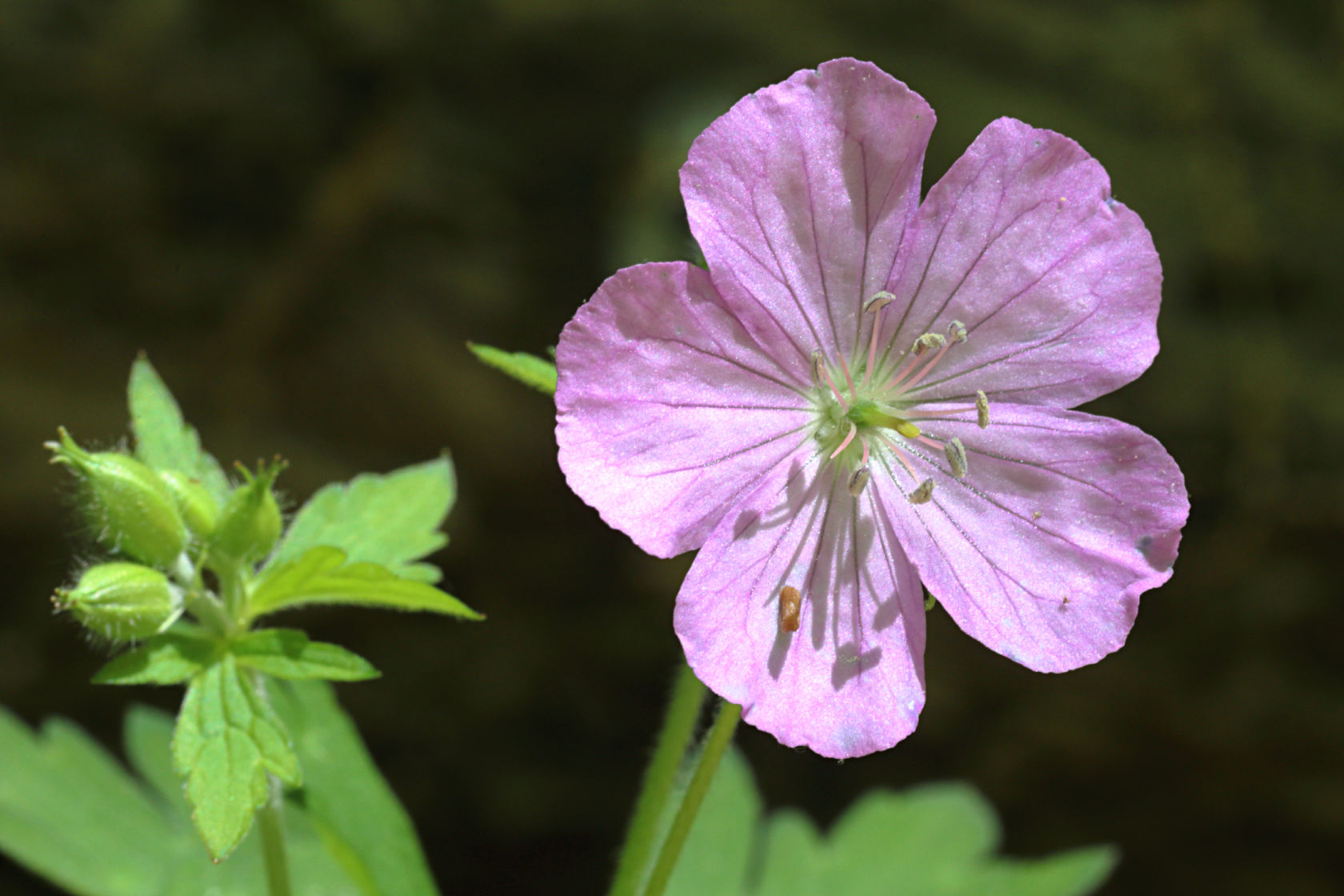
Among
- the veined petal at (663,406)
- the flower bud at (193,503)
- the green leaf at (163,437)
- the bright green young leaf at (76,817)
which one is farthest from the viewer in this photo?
the bright green young leaf at (76,817)

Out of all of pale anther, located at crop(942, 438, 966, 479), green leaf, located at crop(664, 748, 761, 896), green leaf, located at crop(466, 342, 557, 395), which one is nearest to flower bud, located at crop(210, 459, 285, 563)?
green leaf, located at crop(466, 342, 557, 395)

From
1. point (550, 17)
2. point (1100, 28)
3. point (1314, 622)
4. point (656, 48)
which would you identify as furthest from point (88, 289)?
point (1314, 622)

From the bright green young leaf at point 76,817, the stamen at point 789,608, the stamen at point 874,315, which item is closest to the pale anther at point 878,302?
the stamen at point 874,315

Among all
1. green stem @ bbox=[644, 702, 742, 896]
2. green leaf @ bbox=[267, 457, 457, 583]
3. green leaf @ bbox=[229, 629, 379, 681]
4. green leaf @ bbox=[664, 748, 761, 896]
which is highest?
green leaf @ bbox=[267, 457, 457, 583]

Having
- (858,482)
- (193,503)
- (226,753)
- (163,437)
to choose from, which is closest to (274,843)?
(226,753)

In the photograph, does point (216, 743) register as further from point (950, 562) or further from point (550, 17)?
point (550, 17)

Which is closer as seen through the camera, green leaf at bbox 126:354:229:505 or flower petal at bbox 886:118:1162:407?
flower petal at bbox 886:118:1162:407

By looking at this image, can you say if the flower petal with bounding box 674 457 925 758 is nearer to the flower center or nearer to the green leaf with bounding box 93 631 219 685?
the flower center

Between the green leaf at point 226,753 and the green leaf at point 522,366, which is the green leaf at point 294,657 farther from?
the green leaf at point 522,366
